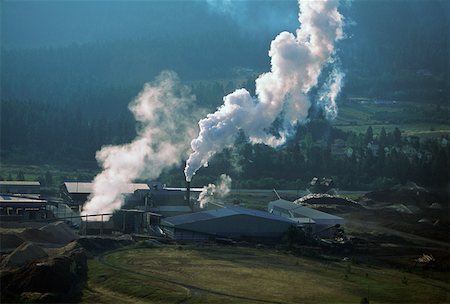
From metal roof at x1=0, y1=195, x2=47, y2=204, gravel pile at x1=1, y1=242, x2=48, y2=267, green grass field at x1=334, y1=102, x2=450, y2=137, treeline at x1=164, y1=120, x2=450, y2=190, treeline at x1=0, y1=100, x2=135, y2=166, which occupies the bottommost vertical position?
gravel pile at x1=1, y1=242, x2=48, y2=267

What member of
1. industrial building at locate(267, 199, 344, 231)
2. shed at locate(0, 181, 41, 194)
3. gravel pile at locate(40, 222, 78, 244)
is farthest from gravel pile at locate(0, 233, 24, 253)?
shed at locate(0, 181, 41, 194)

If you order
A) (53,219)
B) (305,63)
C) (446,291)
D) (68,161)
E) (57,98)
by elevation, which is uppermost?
(57,98)

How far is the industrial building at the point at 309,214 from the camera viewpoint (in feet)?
263

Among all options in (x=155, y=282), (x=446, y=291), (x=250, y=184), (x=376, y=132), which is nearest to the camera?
(x=155, y=282)

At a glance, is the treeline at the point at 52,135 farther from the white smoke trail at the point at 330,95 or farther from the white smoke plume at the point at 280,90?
the white smoke plume at the point at 280,90

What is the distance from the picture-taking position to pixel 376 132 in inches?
6373

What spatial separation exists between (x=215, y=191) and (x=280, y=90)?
2496 cm

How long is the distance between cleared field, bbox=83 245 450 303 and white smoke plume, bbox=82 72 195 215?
21319 mm

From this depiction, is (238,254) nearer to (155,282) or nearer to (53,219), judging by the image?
(155,282)

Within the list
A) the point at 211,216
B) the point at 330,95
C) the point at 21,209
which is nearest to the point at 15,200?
the point at 21,209

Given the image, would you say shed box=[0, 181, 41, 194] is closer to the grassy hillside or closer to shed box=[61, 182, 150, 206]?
shed box=[61, 182, 150, 206]

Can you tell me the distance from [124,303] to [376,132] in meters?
123

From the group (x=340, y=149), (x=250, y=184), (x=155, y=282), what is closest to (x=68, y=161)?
(x=250, y=184)

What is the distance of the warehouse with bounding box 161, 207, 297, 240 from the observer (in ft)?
236
